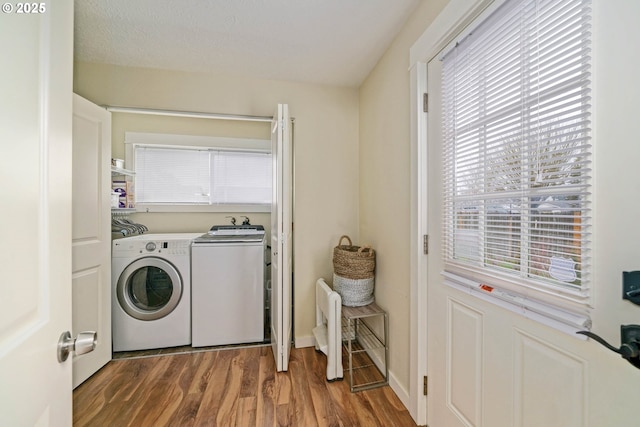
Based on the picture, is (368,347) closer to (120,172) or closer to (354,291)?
(354,291)

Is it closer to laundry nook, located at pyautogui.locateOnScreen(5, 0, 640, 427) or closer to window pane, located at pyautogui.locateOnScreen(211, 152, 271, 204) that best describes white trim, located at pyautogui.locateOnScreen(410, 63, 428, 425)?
laundry nook, located at pyautogui.locateOnScreen(5, 0, 640, 427)

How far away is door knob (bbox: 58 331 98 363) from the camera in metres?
0.60

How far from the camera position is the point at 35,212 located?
52 centimetres

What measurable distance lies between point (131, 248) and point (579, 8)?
114 inches

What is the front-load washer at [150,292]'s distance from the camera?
213 cm

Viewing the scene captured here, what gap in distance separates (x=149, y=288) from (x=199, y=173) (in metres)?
1.23

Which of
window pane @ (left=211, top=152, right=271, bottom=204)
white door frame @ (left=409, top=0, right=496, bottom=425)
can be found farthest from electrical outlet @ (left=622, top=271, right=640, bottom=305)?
window pane @ (left=211, top=152, right=271, bottom=204)

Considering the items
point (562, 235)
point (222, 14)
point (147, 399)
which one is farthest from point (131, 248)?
point (562, 235)

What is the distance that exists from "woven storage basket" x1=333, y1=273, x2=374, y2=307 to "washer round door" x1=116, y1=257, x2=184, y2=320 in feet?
4.67

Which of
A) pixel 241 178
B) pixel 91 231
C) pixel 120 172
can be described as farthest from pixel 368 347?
pixel 120 172

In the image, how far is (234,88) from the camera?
2.30 meters

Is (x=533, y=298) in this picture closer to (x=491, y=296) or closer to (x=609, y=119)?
(x=491, y=296)

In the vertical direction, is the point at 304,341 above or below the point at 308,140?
below

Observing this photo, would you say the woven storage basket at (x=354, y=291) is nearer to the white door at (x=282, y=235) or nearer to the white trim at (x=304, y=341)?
the white door at (x=282, y=235)
